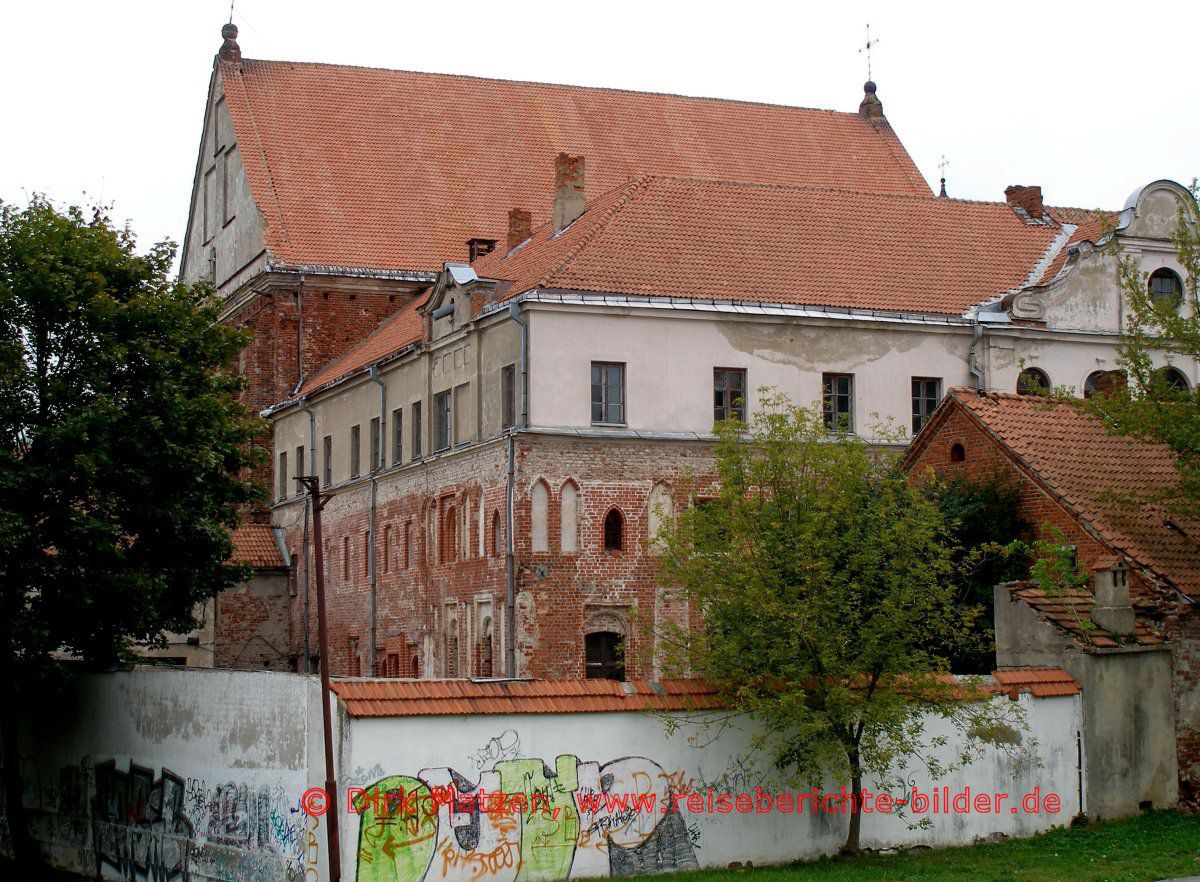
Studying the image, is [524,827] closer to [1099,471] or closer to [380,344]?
[1099,471]

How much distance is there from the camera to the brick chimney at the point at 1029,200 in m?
47.2

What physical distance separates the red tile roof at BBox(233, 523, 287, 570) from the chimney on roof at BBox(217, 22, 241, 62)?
1511 cm

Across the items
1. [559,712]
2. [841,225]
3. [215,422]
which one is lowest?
[559,712]

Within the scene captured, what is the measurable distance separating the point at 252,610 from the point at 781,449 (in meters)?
28.6

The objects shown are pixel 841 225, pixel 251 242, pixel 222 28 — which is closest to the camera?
pixel 841 225

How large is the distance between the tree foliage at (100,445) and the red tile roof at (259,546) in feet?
47.4

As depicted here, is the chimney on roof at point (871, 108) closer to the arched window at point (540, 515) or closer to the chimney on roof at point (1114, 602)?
the arched window at point (540, 515)

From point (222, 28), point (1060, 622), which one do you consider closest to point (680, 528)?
point (1060, 622)

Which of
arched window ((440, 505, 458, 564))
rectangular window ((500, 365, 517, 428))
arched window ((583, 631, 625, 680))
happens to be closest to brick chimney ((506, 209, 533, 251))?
arched window ((440, 505, 458, 564))

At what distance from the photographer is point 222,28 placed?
57188 mm

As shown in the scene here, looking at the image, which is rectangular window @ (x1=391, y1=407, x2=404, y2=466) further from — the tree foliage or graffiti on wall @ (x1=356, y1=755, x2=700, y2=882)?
graffiti on wall @ (x1=356, y1=755, x2=700, y2=882)

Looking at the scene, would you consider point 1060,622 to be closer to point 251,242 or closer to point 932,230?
point 932,230

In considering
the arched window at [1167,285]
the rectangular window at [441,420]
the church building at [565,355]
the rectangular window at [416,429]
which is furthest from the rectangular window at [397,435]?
the arched window at [1167,285]

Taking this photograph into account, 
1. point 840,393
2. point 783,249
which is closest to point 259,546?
point 783,249
